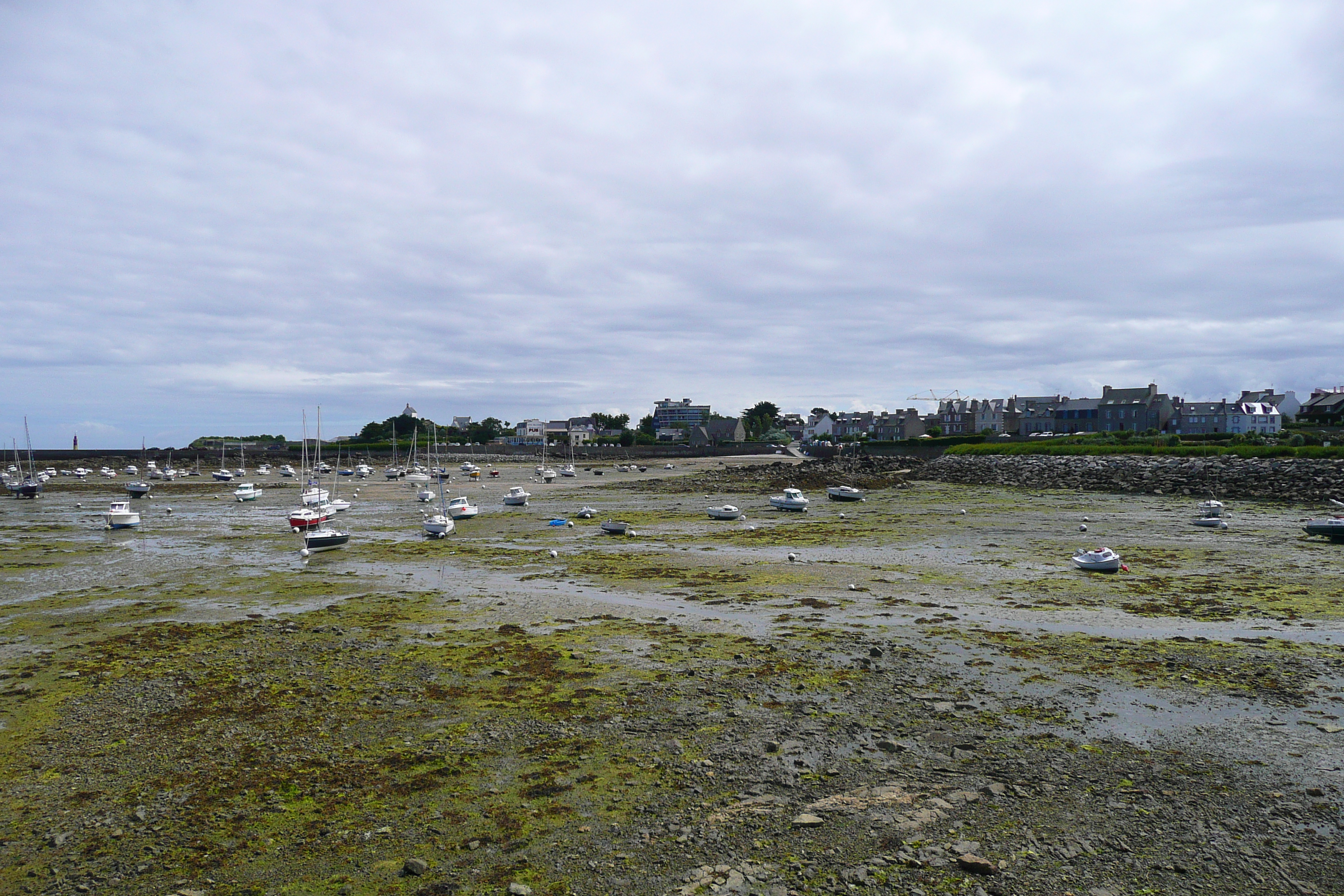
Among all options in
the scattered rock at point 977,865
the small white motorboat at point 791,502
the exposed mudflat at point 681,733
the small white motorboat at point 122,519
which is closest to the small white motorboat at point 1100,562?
the exposed mudflat at point 681,733

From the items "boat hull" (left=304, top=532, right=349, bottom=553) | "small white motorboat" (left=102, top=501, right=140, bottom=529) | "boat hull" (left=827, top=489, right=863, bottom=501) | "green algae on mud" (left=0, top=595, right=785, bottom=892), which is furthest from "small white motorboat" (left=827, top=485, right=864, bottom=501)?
"small white motorboat" (left=102, top=501, right=140, bottom=529)

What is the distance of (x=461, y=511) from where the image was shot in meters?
47.2

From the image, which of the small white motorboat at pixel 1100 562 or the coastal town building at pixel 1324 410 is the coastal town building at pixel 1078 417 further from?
the small white motorboat at pixel 1100 562

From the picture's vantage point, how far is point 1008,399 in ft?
500

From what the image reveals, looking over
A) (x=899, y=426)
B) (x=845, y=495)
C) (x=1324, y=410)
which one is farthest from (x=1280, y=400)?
(x=845, y=495)

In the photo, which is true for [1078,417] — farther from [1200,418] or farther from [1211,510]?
[1211,510]

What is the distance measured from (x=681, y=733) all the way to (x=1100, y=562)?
19478 millimetres

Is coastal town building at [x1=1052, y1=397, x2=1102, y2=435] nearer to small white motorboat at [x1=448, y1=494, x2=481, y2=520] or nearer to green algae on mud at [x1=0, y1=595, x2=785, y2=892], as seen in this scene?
small white motorboat at [x1=448, y1=494, x2=481, y2=520]

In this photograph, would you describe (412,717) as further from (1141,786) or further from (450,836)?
(1141,786)

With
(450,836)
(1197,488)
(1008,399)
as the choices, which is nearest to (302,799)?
(450,836)

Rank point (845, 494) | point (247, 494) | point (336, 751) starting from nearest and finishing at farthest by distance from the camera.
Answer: point (336, 751), point (845, 494), point (247, 494)

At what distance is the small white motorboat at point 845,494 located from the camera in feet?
182

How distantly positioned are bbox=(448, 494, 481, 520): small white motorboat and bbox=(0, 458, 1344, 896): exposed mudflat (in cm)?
2122

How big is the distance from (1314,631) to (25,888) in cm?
2255
